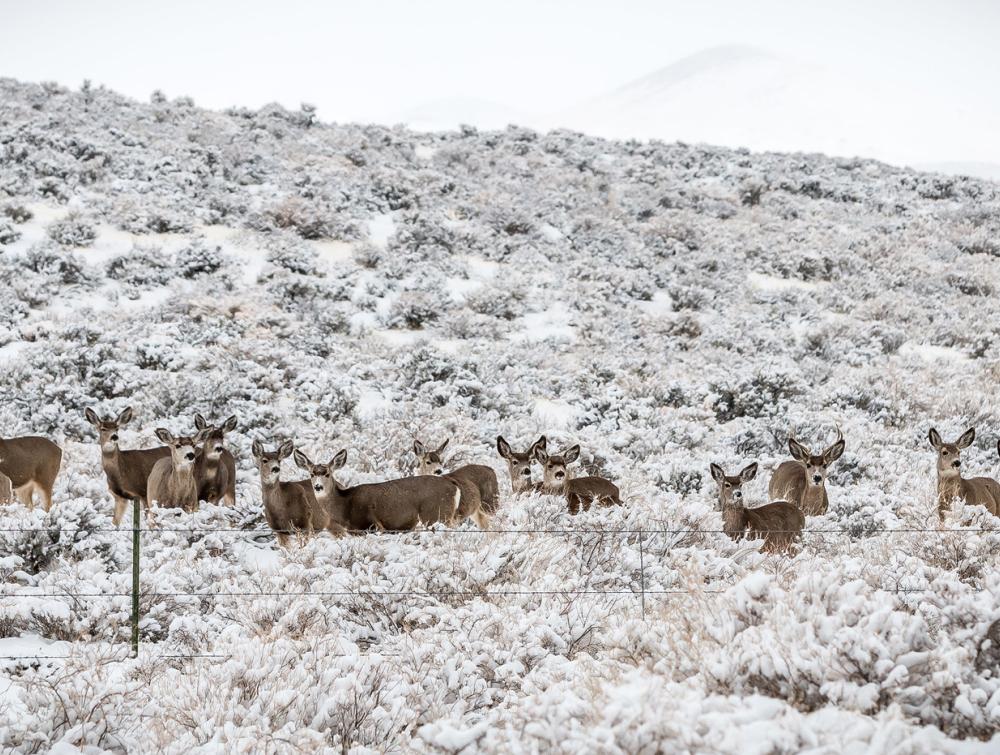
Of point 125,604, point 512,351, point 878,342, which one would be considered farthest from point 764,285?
point 125,604

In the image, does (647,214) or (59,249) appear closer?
(59,249)

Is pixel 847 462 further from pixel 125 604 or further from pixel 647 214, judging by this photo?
pixel 647 214

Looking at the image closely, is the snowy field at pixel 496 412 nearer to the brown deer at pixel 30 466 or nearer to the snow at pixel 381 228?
the snow at pixel 381 228

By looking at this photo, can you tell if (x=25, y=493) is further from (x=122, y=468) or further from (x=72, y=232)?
(x=72, y=232)

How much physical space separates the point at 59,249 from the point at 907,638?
67.5 feet

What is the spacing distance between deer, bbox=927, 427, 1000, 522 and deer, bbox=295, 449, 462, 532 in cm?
578

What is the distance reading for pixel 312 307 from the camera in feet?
65.6

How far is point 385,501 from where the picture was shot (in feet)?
30.2

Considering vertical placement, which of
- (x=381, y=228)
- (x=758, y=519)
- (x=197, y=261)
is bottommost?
(x=758, y=519)

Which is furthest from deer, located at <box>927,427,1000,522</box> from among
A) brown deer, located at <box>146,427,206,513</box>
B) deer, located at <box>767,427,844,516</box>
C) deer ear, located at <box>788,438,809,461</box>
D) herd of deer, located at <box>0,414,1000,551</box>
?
brown deer, located at <box>146,427,206,513</box>

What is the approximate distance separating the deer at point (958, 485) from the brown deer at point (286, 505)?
7.06 m

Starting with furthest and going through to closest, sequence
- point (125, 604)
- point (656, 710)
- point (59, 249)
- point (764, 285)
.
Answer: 1. point (764, 285)
2. point (59, 249)
3. point (125, 604)
4. point (656, 710)

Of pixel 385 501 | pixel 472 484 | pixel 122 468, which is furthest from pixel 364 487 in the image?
pixel 122 468

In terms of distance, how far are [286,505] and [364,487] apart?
2.71 ft
